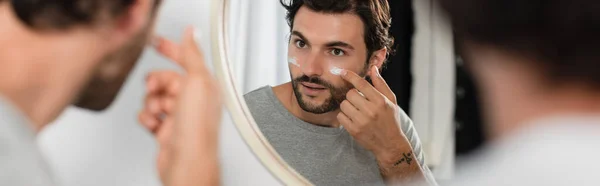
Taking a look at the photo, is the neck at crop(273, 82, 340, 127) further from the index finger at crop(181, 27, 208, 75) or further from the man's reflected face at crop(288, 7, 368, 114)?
the index finger at crop(181, 27, 208, 75)

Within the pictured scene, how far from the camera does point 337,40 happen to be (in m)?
0.93

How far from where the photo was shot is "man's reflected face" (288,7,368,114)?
3.04 ft

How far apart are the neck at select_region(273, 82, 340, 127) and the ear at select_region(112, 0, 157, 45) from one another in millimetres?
201

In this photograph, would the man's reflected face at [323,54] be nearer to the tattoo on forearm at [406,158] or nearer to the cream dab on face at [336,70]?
the cream dab on face at [336,70]

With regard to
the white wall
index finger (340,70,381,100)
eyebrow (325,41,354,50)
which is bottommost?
the white wall

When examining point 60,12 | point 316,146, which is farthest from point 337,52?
point 60,12

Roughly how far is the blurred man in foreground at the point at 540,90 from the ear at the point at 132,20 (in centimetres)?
40

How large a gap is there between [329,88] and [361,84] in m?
0.04

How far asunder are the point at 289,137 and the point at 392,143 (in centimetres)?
14

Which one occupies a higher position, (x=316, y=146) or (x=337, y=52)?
(x=337, y=52)

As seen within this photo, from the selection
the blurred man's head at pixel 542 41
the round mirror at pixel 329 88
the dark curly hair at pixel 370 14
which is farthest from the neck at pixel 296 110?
the blurred man's head at pixel 542 41

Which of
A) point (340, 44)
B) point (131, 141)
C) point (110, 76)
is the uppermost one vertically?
point (340, 44)

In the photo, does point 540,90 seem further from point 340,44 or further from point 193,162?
point 193,162

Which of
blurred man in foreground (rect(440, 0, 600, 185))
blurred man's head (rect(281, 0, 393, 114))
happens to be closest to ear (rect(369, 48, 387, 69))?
blurred man's head (rect(281, 0, 393, 114))
